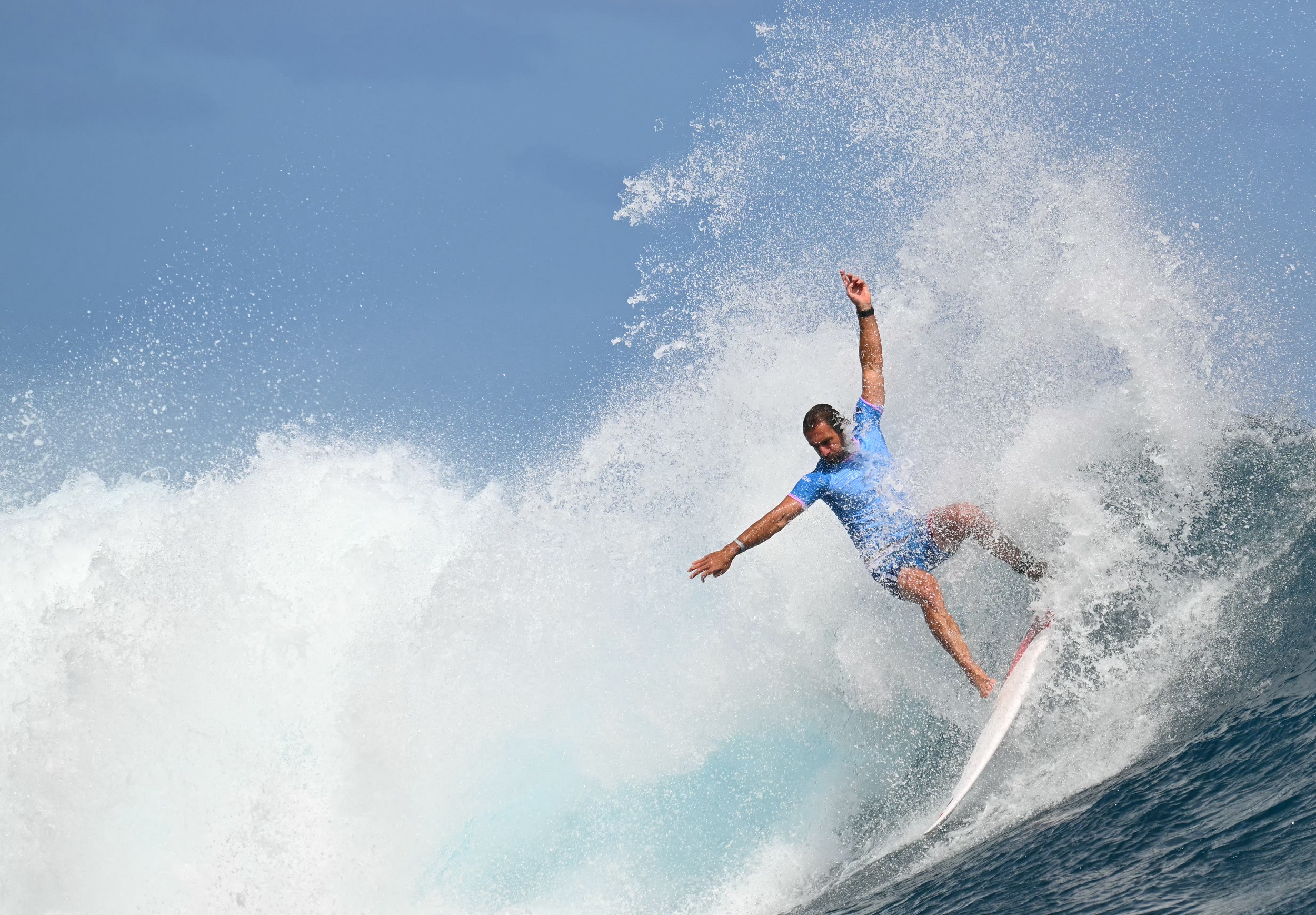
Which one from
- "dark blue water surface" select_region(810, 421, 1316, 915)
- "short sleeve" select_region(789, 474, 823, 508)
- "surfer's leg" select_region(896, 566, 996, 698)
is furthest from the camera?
"short sleeve" select_region(789, 474, 823, 508)

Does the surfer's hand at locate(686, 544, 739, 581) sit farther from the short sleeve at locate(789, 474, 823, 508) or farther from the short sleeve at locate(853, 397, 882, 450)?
the short sleeve at locate(853, 397, 882, 450)

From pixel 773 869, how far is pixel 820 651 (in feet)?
6.62

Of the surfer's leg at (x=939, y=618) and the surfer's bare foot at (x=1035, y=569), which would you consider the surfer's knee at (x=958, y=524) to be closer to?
the surfer's leg at (x=939, y=618)

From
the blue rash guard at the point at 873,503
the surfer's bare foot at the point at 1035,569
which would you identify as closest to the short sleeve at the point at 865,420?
the blue rash guard at the point at 873,503

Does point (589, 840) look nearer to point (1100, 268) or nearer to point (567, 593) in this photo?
point (567, 593)

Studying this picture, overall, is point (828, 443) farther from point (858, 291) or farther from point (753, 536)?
point (858, 291)

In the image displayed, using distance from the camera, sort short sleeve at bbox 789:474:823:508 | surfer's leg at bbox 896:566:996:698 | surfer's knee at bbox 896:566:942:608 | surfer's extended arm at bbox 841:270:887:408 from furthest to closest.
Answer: surfer's extended arm at bbox 841:270:887:408, short sleeve at bbox 789:474:823:508, surfer's knee at bbox 896:566:942:608, surfer's leg at bbox 896:566:996:698

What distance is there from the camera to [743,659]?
28.7ft

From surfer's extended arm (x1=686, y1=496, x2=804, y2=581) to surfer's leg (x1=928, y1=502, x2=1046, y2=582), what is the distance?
0.86 metres

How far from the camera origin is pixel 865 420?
614cm

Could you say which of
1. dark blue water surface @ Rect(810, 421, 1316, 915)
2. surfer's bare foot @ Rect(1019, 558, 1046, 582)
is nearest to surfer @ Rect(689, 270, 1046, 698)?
surfer's bare foot @ Rect(1019, 558, 1046, 582)

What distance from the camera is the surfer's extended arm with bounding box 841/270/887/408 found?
6230 millimetres

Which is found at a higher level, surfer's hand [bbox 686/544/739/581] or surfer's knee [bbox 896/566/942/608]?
surfer's hand [bbox 686/544/739/581]

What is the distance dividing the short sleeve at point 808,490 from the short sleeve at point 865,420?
0.35 meters
